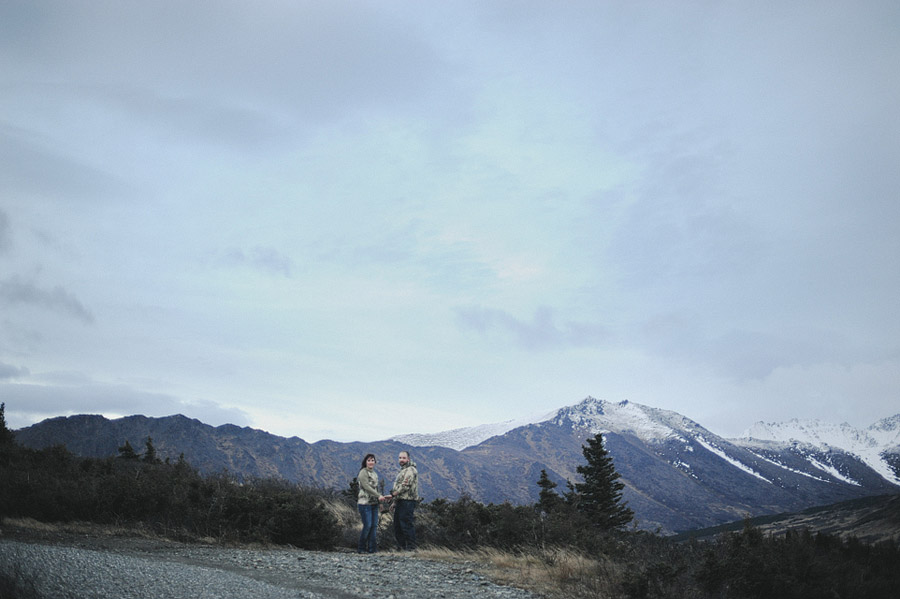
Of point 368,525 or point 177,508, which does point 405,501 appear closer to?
point 368,525

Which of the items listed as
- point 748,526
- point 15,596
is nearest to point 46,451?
point 15,596

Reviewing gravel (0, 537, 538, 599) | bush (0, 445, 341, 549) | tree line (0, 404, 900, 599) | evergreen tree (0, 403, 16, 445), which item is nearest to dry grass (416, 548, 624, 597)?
tree line (0, 404, 900, 599)

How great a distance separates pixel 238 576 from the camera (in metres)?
7.90

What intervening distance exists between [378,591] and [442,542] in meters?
6.32

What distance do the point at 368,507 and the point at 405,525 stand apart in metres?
1.10

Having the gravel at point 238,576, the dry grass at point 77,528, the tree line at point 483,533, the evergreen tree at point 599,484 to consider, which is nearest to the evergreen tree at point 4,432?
the tree line at point 483,533

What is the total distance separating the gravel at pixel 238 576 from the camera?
21.5 ft

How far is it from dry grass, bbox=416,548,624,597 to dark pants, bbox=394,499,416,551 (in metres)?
1.07

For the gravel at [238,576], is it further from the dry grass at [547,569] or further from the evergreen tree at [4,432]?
the evergreen tree at [4,432]

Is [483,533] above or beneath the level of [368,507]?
Answer: beneath

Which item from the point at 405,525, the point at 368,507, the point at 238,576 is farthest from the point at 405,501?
the point at 238,576

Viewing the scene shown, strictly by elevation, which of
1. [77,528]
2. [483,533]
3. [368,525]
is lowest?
[77,528]

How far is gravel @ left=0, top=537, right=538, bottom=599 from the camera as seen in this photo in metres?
6.55

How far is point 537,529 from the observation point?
39.8 ft
